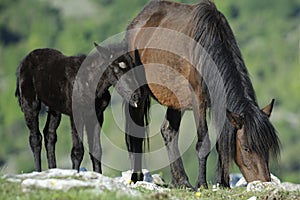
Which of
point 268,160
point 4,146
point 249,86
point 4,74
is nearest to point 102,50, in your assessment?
point 249,86

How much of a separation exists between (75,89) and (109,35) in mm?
121995

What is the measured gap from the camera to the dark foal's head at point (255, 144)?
10.5 meters

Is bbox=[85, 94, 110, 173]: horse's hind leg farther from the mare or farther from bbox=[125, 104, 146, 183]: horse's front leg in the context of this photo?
bbox=[125, 104, 146, 183]: horse's front leg

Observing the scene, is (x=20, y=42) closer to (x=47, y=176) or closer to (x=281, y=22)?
(x=281, y=22)

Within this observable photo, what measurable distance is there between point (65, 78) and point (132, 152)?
74.2 inches

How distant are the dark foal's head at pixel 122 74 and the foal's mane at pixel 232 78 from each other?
128 centimetres

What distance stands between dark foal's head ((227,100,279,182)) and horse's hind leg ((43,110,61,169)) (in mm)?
3667

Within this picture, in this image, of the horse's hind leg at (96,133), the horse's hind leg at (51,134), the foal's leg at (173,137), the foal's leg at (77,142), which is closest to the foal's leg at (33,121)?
the horse's hind leg at (51,134)

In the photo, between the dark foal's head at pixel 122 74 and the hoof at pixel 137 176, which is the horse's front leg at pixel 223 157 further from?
the hoof at pixel 137 176

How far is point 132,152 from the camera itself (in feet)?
43.9

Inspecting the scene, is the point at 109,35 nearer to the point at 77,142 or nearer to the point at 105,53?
the point at 105,53

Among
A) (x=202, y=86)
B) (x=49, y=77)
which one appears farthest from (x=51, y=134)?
(x=202, y=86)

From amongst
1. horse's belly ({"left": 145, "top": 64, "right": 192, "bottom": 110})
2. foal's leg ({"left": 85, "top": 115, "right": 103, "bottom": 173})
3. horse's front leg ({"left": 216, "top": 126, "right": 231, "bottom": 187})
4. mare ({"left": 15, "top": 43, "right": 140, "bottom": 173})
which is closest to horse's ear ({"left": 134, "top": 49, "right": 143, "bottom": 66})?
horse's belly ({"left": 145, "top": 64, "right": 192, "bottom": 110})

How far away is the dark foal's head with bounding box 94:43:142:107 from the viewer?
39.9 feet
